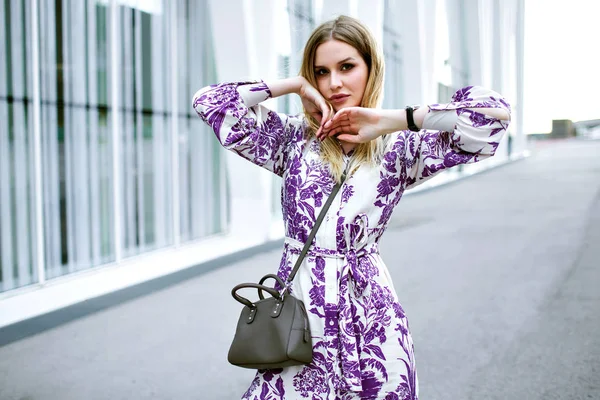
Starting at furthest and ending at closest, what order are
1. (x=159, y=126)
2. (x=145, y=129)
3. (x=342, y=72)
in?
(x=159, y=126) → (x=145, y=129) → (x=342, y=72)

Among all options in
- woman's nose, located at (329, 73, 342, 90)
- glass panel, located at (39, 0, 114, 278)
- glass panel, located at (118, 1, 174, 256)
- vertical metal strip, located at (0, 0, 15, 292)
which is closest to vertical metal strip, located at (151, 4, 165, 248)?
glass panel, located at (118, 1, 174, 256)

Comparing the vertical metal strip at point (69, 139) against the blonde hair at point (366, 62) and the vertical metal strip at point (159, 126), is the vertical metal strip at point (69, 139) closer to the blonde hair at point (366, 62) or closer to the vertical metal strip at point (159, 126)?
the vertical metal strip at point (159, 126)

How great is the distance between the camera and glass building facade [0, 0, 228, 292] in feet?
18.7

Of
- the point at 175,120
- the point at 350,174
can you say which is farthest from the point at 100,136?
the point at 350,174

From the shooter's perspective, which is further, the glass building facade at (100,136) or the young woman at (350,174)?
the glass building facade at (100,136)

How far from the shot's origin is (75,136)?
6348mm

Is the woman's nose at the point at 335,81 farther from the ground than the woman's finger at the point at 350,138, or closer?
farther from the ground

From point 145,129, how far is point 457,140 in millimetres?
6163

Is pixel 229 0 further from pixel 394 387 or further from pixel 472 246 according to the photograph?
pixel 394 387

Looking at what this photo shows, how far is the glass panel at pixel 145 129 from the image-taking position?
713cm

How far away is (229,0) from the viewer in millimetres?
8203

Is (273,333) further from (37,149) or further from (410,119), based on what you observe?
(37,149)

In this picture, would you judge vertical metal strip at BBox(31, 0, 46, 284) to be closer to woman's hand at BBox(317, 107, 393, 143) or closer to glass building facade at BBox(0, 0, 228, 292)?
glass building facade at BBox(0, 0, 228, 292)

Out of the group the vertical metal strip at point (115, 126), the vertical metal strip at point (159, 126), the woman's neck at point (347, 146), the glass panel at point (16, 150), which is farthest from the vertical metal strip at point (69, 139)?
the woman's neck at point (347, 146)
